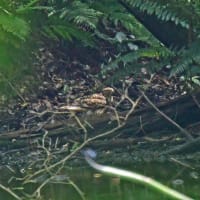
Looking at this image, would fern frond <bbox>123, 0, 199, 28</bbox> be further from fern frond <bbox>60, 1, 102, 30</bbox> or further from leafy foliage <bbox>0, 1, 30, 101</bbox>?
leafy foliage <bbox>0, 1, 30, 101</bbox>

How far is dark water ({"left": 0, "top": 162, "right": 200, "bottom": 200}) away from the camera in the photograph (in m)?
1.91

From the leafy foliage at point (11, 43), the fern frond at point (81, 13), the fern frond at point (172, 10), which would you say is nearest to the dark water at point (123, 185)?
the fern frond at point (172, 10)

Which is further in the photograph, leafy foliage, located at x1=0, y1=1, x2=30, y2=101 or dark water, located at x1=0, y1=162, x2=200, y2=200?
leafy foliage, located at x1=0, y1=1, x2=30, y2=101

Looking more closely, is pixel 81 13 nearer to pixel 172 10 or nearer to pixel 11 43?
pixel 11 43

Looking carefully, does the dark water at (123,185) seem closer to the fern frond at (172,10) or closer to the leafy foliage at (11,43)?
the fern frond at (172,10)

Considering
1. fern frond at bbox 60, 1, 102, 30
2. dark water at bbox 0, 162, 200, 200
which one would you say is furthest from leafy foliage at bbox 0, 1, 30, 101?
dark water at bbox 0, 162, 200, 200

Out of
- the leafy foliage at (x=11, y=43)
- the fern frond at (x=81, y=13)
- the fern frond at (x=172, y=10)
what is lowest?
the leafy foliage at (x=11, y=43)

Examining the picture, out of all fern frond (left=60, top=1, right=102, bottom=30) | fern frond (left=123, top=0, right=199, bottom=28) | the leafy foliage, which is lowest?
the leafy foliage

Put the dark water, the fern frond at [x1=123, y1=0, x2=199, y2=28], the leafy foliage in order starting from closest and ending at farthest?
the dark water < the fern frond at [x1=123, y1=0, x2=199, y2=28] < the leafy foliage

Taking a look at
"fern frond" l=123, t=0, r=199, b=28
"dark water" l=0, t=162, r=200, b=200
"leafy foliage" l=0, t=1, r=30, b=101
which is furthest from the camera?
"leafy foliage" l=0, t=1, r=30, b=101

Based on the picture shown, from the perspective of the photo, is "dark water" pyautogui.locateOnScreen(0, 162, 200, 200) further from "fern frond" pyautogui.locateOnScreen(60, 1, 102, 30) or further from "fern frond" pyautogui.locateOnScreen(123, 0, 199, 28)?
"fern frond" pyautogui.locateOnScreen(60, 1, 102, 30)

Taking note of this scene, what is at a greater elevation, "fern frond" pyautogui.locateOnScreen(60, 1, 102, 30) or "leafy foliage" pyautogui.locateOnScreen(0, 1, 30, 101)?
"fern frond" pyautogui.locateOnScreen(60, 1, 102, 30)

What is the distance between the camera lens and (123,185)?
2047 millimetres

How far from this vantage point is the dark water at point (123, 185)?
6.26ft
